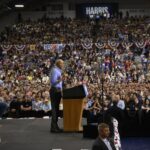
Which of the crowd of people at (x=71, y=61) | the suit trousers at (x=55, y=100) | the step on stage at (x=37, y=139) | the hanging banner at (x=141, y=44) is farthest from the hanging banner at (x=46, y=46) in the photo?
the suit trousers at (x=55, y=100)

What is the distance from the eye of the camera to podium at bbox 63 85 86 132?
860 cm

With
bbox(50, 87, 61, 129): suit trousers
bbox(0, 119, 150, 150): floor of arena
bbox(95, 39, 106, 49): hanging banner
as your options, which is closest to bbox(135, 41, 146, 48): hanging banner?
bbox(95, 39, 106, 49): hanging banner

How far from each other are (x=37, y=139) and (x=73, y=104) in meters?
0.85

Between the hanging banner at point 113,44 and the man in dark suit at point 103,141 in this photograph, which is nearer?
the man in dark suit at point 103,141

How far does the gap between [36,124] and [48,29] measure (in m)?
24.5

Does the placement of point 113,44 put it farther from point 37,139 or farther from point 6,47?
point 37,139

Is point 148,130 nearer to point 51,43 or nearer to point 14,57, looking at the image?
point 14,57

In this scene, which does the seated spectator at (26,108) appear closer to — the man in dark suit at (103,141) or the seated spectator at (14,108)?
the seated spectator at (14,108)

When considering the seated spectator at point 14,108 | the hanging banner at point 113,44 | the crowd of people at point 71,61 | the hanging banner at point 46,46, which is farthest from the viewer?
the hanging banner at point 46,46

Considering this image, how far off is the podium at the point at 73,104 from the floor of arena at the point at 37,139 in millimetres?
267

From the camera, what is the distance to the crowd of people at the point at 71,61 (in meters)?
15.3

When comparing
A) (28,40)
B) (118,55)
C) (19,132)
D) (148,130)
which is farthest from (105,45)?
(19,132)

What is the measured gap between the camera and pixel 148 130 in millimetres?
11984

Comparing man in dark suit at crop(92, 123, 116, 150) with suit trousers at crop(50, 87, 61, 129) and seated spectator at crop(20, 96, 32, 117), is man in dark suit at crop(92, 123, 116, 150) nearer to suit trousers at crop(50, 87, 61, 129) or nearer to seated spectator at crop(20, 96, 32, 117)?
suit trousers at crop(50, 87, 61, 129)
